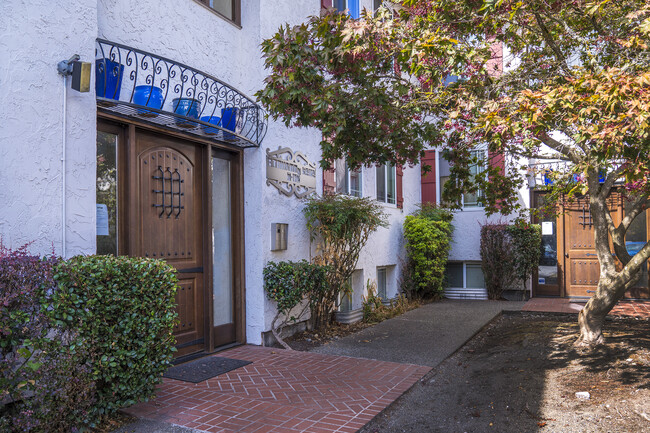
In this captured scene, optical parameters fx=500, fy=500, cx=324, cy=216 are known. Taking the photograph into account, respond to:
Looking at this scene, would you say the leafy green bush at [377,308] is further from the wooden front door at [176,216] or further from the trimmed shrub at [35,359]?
the trimmed shrub at [35,359]

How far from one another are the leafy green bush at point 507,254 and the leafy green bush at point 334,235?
4294mm

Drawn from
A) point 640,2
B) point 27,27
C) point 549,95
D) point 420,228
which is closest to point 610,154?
point 549,95

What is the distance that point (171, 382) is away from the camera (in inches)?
181

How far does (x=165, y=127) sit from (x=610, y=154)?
400 centimetres

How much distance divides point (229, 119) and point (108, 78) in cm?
A: 164

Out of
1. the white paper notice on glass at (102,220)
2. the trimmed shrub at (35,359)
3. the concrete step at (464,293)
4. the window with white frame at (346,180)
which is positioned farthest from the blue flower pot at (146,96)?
the concrete step at (464,293)

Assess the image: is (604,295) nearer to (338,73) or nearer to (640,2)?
(640,2)

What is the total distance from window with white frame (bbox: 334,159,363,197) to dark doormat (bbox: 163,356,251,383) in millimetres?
3748

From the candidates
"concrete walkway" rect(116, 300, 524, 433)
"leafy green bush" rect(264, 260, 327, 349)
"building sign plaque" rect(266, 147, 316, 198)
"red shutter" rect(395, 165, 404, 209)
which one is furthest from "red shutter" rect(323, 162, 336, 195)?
"red shutter" rect(395, 165, 404, 209)

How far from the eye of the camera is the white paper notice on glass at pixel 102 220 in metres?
4.41

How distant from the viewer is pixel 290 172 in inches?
270

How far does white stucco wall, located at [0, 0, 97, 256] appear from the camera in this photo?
137 inches

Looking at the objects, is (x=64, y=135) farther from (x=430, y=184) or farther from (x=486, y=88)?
(x=430, y=184)

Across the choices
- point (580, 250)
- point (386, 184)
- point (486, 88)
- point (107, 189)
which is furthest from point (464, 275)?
point (107, 189)
